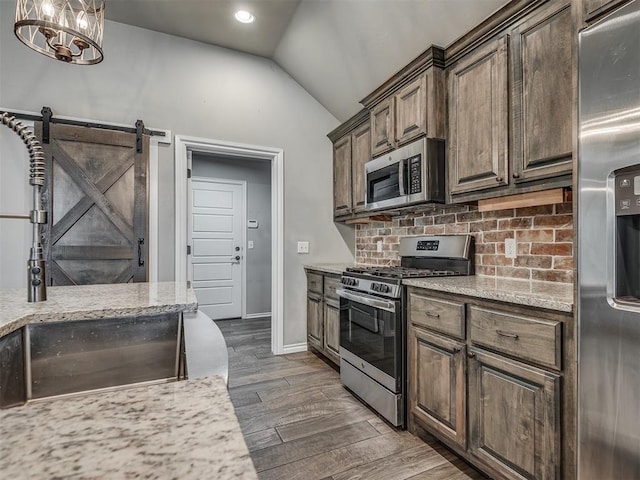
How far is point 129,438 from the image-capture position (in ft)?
1.44

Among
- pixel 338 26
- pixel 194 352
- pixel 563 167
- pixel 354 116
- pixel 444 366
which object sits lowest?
pixel 444 366

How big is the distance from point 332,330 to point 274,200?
57.4 inches

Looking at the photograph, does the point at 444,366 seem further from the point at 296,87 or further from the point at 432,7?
the point at 296,87

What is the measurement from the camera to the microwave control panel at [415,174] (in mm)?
2312

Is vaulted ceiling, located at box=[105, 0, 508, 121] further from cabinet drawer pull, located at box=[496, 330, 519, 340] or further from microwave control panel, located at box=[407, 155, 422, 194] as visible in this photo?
cabinet drawer pull, located at box=[496, 330, 519, 340]

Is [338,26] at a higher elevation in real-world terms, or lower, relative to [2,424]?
higher

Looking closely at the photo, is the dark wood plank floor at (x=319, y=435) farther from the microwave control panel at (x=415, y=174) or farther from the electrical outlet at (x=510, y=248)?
the microwave control panel at (x=415, y=174)

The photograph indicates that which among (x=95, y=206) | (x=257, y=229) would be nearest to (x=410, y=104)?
(x=95, y=206)

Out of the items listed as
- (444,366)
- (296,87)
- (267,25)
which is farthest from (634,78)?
(296,87)

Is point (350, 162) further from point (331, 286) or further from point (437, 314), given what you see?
point (437, 314)

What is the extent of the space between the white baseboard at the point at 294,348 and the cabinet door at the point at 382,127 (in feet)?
6.82

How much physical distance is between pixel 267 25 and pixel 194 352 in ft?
9.70

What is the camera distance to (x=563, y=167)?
160 cm

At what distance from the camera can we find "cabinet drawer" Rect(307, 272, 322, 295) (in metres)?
3.34
